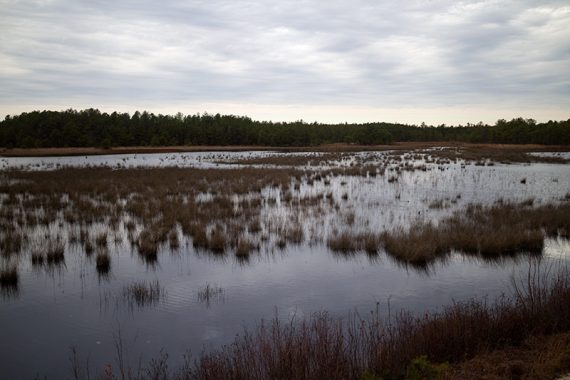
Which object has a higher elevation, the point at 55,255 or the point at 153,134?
the point at 153,134

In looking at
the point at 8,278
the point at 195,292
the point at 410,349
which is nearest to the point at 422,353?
the point at 410,349

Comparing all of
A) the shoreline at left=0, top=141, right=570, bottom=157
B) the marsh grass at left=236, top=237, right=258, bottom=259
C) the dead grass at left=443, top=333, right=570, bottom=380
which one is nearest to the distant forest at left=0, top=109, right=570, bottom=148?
the shoreline at left=0, top=141, right=570, bottom=157

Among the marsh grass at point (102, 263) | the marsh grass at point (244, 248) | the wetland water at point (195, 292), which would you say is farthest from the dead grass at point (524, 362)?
the marsh grass at point (102, 263)

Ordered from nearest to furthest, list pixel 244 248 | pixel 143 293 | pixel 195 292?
pixel 143 293 → pixel 195 292 → pixel 244 248

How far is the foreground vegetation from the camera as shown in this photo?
5.66 meters

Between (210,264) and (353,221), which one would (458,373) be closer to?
(210,264)

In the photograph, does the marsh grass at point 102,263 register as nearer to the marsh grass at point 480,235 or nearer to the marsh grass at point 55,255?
the marsh grass at point 55,255

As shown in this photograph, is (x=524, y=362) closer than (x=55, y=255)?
Yes

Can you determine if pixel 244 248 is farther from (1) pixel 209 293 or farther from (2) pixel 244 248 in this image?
(1) pixel 209 293

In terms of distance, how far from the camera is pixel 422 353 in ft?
21.0

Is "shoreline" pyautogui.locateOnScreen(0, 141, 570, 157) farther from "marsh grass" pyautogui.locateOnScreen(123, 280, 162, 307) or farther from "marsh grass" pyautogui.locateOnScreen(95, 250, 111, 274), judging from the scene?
"marsh grass" pyautogui.locateOnScreen(123, 280, 162, 307)

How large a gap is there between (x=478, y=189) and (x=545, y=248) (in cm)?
1530

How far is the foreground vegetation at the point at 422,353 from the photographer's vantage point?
223 inches

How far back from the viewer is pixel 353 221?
58.5ft
